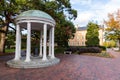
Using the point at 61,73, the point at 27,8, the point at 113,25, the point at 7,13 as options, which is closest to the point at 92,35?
the point at 113,25

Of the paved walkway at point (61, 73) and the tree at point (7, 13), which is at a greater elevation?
the tree at point (7, 13)

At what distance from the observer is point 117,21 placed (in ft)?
105

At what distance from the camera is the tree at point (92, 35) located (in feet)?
93.7

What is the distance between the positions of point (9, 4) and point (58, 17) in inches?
268

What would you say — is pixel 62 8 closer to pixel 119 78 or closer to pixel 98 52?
pixel 98 52

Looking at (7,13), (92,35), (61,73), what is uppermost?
(7,13)

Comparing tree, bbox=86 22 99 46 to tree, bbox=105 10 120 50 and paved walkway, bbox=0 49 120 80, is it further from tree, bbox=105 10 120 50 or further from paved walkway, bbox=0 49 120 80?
paved walkway, bbox=0 49 120 80

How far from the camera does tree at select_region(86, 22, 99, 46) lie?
2855 cm

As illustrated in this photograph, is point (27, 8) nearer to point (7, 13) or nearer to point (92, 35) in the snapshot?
point (7, 13)

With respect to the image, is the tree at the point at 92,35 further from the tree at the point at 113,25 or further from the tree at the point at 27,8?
the tree at the point at 27,8

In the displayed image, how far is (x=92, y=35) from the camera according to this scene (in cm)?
2933

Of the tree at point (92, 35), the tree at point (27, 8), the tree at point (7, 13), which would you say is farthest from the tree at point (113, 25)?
the tree at point (7, 13)

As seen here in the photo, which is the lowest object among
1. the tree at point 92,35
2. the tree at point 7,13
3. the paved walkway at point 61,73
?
the paved walkway at point 61,73

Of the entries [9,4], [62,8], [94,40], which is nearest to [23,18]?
[9,4]
